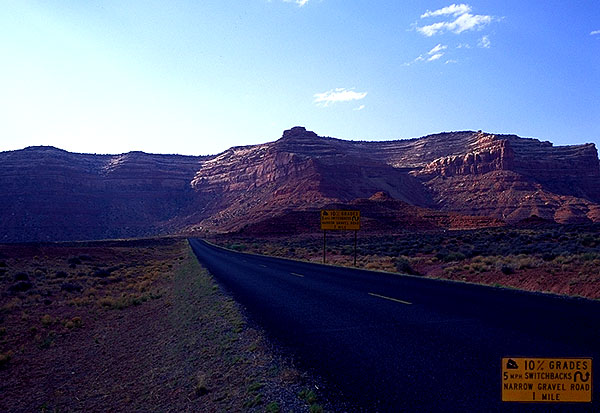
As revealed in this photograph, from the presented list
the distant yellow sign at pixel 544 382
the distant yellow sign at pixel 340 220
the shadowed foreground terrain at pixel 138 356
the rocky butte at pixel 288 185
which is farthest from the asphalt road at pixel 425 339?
the rocky butte at pixel 288 185

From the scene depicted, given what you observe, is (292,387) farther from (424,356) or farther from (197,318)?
(197,318)

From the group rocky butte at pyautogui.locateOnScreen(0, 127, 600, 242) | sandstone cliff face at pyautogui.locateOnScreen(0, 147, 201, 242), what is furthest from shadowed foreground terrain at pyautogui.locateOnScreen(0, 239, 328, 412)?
sandstone cliff face at pyautogui.locateOnScreen(0, 147, 201, 242)

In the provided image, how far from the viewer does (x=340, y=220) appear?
3703 cm

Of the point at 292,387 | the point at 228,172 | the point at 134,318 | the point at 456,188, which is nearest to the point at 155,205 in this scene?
the point at 228,172

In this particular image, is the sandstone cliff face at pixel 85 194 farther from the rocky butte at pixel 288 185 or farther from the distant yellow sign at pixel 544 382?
the distant yellow sign at pixel 544 382

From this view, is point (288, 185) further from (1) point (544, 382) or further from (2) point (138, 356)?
(1) point (544, 382)

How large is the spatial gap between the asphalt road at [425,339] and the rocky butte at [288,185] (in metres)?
78.3

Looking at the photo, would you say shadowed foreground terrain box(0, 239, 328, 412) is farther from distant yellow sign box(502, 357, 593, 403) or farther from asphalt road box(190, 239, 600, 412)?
distant yellow sign box(502, 357, 593, 403)

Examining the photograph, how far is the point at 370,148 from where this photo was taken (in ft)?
599

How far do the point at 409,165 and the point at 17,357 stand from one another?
156 metres

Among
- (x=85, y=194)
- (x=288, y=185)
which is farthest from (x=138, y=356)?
(x=85, y=194)

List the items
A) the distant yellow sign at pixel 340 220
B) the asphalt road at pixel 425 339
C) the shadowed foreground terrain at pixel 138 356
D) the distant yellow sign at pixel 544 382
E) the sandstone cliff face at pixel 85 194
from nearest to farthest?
the distant yellow sign at pixel 544 382
the asphalt road at pixel 425 339
the shadowed foreground terrain at pixel 138 356
the distant yellow sign at pixel 340 220
the sandstone cliff face at pixel 85 194

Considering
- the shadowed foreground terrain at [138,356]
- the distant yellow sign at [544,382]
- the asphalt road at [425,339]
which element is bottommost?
the shadowed foreground terrain at [138,356]

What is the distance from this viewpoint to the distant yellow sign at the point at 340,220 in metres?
36.6
